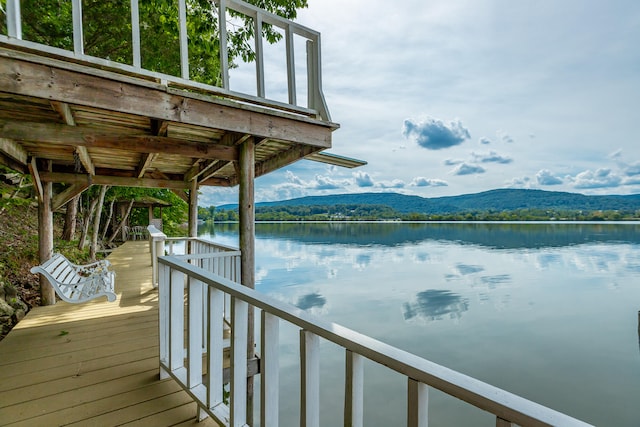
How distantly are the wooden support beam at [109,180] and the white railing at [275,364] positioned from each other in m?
3.68

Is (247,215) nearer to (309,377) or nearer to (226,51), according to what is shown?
(226,51)

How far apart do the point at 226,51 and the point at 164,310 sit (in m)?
2.40

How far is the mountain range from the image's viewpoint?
165 ft

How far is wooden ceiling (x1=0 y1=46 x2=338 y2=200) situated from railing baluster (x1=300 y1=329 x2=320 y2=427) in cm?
238

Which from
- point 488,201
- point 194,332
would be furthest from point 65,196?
point 488,201

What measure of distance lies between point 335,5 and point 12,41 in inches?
182

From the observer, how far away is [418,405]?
0.76 metres

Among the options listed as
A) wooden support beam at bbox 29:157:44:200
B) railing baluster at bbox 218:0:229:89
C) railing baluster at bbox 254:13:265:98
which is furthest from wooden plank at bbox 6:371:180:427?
wooden support beam at bbox 29:157:44:200

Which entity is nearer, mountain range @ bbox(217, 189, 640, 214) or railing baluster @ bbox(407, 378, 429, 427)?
railing baluster @ bbox(407, 378, 429, 427)

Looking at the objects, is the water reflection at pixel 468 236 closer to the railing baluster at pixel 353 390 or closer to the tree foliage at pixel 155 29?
the tree foliage at pixel 155 29

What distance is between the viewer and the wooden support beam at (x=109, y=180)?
4.64m

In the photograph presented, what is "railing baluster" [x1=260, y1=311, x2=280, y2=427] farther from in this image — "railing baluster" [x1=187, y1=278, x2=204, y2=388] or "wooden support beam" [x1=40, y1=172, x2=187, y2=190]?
"wooden support beam" [x1=40, y1=172, x2=187, y2=190]

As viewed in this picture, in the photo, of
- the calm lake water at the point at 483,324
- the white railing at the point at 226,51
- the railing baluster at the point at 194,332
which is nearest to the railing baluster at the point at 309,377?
the railing baluster at the point at 194,332

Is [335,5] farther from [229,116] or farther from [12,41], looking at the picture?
[12,41]
